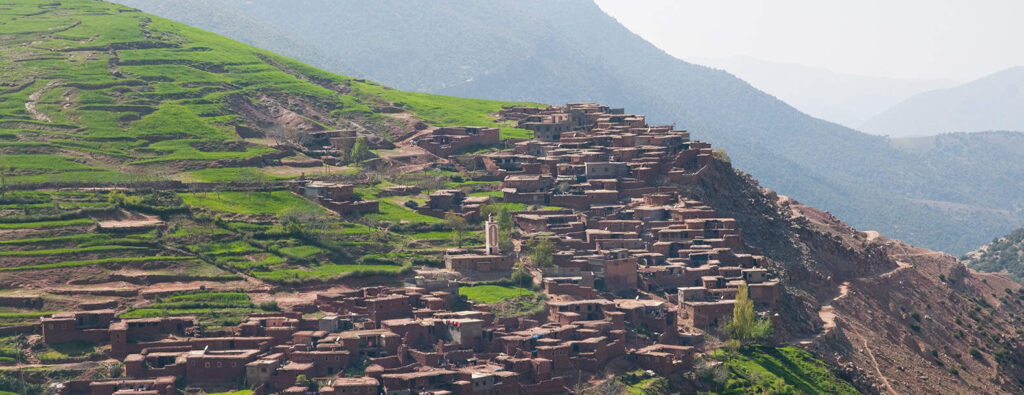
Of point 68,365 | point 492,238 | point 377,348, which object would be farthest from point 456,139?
point 68,365

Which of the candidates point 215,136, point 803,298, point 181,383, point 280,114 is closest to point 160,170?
point 215,136

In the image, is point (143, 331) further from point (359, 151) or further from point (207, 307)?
point (359, 151)

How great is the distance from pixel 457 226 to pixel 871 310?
27.0 m

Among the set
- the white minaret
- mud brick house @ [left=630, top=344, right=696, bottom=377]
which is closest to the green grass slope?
the white minaret

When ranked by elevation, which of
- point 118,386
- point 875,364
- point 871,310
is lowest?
point 875,364

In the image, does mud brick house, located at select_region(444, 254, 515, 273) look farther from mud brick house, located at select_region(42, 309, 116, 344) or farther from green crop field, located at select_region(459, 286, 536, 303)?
mud brick house, located at select_region(42, 309, 116, 344)

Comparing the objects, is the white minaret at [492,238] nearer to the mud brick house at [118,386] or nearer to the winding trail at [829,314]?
the winding trail at [829,314]

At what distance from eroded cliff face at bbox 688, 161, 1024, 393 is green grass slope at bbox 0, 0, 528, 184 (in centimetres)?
2294

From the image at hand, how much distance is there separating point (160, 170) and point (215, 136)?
31.8 feet

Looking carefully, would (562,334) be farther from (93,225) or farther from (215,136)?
(215,136)

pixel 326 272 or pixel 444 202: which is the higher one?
pixel 444 202

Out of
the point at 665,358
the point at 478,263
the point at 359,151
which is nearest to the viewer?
the point at 665,358

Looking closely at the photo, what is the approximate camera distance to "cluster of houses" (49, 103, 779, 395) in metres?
56.7

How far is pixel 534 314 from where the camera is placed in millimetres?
65938
